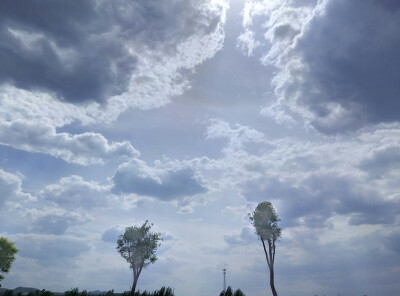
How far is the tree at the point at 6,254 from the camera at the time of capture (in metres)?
66.9

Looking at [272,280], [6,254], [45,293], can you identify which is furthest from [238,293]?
[6,254]

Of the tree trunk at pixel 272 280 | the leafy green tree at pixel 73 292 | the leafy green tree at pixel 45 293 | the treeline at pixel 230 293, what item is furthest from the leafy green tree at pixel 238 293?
the leafy green tree at pixel 45 293

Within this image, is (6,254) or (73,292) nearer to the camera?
(73,292)

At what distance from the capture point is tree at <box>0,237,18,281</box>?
6688 cm

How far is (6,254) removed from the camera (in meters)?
67.4

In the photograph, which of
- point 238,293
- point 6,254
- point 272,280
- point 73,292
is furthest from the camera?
point 6,254

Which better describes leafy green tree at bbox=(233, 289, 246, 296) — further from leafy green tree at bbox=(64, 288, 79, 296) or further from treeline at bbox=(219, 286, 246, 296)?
leafy green tree at bbox=(64, 288, 79, 296)

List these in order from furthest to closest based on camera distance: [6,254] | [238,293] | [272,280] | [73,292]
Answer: [6,254] < [272,280] < [73,292] < [238,293]

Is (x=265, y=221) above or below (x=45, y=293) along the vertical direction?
above

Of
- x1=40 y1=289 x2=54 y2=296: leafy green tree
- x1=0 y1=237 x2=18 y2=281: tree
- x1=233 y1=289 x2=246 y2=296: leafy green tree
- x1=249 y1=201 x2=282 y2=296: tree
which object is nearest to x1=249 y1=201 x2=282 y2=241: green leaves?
x1=249 y1=201 x2=282 y2=296: tree

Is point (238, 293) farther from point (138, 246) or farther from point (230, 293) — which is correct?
point (138, 246)

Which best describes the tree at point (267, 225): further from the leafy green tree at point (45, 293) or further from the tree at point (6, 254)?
the tree at point (6, 254)

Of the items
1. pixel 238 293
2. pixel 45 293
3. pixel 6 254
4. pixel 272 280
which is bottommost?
pixel 45 293

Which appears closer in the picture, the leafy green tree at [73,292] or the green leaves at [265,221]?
the leafy green tree at [73,292]
